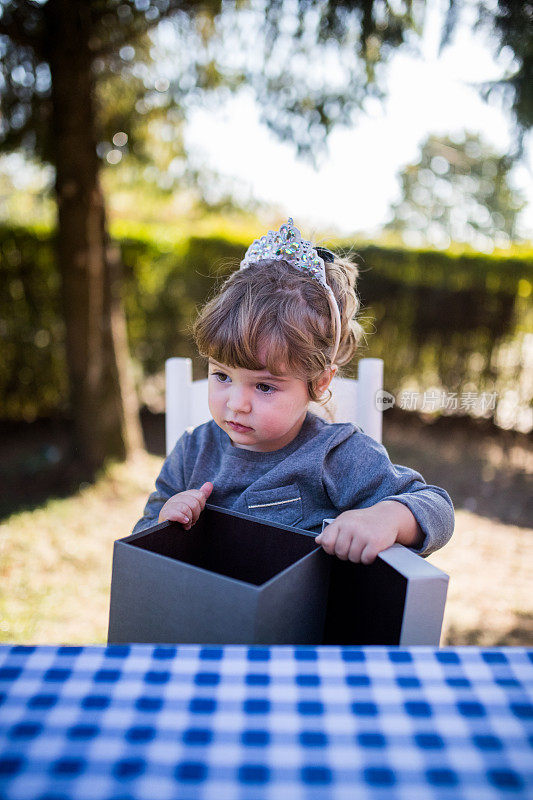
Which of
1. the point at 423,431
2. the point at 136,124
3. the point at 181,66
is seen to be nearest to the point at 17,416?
the point at 136,124

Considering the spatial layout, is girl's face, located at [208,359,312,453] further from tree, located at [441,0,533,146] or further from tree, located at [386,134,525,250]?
tree, located at [386,134,525,250]

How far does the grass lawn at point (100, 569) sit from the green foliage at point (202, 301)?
1.82 metres

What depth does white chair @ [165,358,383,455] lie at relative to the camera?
6.14 ft

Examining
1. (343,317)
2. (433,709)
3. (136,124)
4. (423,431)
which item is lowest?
(423,431)

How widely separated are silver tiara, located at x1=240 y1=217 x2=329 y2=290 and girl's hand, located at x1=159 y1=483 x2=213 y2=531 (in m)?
0.65

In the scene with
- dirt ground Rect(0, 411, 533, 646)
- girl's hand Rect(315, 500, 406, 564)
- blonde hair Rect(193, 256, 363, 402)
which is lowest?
dirt ground Rect(0, 411, 533, 646)

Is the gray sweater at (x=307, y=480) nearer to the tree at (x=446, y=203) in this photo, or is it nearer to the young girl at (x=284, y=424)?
the young girl at (x=284, y=424)

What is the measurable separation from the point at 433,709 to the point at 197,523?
646 millimetres

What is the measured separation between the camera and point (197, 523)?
121cm

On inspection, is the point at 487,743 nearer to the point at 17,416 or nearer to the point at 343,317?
the point at 343,317

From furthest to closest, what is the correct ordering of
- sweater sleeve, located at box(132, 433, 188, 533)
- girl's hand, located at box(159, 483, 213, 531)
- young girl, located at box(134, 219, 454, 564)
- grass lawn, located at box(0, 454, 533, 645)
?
grass lawn, located at box(0, 454, 533, 645) < sweater sleeve, located at box(132, 433, 188, 533) < young girl, located at box(134, 219, 454, 564) < girl's hand, located at box(159, 483, 213, 531)

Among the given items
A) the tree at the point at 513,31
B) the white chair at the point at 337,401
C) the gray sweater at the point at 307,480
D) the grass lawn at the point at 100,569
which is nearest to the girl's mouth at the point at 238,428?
the gray sweater at the point at 307,480

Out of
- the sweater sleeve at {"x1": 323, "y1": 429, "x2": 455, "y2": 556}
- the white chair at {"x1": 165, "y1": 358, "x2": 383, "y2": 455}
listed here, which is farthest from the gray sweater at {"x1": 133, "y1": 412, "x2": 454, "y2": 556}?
the white chair at {"x1": 165, "y1": 358, "x2": 383, "y2": 455}

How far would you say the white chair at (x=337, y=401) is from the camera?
1871mm
